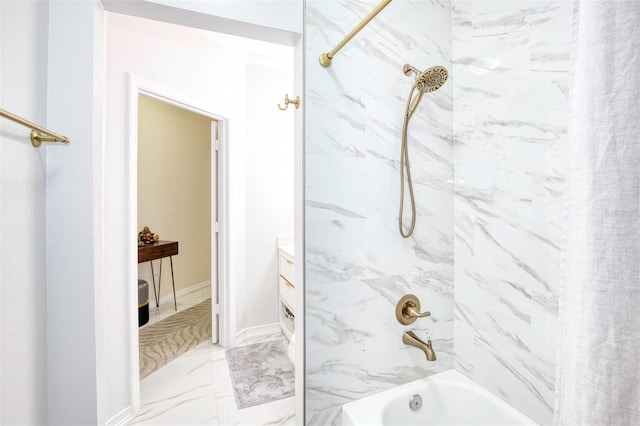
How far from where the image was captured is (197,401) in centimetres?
198

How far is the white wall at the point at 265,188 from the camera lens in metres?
2.91

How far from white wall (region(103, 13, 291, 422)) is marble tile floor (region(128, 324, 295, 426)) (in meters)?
0.24

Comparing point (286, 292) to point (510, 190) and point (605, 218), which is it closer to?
point (510, 190)

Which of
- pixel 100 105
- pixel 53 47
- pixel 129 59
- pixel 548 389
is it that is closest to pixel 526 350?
pixel 548 389

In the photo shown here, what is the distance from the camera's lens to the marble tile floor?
5.97 feet

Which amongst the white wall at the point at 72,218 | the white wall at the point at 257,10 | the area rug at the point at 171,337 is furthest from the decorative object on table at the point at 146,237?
the white wall at the point at 257,10

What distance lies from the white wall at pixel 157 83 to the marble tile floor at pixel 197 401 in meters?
0.24

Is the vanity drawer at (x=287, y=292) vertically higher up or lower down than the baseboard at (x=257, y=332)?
higher up

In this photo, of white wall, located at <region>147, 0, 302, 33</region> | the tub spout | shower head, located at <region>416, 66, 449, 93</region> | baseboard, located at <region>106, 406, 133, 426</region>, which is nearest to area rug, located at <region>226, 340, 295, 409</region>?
baseboard, located at <region>106, 406, 133, 426</region>

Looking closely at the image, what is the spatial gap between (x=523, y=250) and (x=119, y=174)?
2269mm

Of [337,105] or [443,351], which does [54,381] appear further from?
[443,351]

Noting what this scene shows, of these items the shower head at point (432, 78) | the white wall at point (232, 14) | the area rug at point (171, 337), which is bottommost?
the area rug at point (171, 337)

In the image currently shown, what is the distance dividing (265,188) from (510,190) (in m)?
2.25

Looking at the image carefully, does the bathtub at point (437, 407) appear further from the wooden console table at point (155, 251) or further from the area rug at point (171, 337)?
the wooden console table at point (155, 251)
